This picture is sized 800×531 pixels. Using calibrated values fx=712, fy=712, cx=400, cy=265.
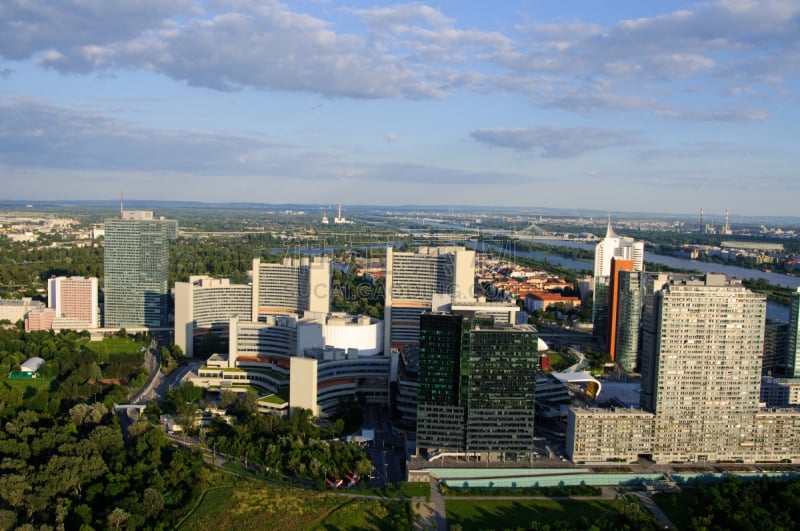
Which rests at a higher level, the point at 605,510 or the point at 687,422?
the point at 687,422

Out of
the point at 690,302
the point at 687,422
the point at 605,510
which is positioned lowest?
the point at 605,510

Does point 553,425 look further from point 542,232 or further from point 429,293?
point 542,232

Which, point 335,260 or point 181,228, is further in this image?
point 181,228

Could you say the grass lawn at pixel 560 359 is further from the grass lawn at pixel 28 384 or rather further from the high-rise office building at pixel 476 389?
the grass lawn at pixel 28 384

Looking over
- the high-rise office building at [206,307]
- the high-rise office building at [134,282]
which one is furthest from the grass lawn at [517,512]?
the high-rise office building at [134,282]

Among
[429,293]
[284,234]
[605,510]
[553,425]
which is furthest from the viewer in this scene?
[284,234]

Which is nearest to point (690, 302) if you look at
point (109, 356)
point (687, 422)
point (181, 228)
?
point (687, 422)

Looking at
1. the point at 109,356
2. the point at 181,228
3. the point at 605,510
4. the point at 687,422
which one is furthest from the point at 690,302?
the point at 181,228

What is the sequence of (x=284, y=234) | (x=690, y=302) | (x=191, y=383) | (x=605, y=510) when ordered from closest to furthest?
(x=605, y=510) → (x=690, y=302) → (x=191, y=383) → (x=284, y=234)
